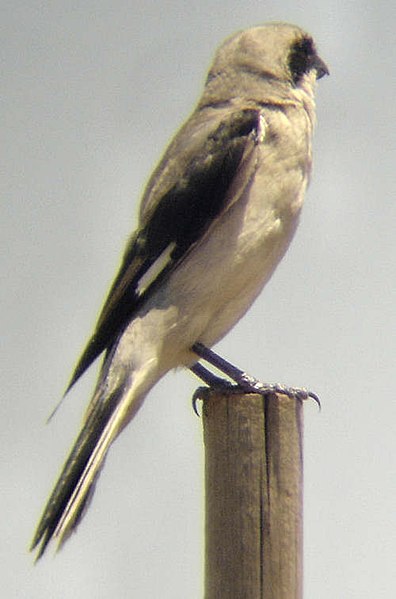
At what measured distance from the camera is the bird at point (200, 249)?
4.64 metres

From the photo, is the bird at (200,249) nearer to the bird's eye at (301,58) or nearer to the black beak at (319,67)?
the bird's eye at (301,58)

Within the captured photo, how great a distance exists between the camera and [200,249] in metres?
4.75

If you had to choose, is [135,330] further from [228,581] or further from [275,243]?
[228,581]

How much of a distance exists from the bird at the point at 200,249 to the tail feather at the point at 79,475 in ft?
0.08

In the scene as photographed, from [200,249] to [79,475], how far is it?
1152 millimetres


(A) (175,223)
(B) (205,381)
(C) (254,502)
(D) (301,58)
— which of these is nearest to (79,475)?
(C) (254,502)

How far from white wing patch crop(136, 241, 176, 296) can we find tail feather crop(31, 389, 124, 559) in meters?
0.50

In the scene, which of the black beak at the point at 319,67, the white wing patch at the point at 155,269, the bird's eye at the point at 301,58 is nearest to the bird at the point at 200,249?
the white wing patch at the point at 155,269

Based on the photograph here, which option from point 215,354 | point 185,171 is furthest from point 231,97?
point 215,354

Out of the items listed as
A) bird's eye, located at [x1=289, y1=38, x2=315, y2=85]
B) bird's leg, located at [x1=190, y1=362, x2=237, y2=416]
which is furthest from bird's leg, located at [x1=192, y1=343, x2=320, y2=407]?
bird's eye, located at [x1=289, y1=38, x2=315, y2=85]

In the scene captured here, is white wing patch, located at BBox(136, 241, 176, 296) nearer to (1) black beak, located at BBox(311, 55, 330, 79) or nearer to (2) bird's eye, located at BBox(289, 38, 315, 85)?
(2) bird's eye, located at BBox(289, 38, 315, 85)

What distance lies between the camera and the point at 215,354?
4.87m

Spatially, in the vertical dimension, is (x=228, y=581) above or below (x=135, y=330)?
below

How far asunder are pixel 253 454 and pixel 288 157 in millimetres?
1639
